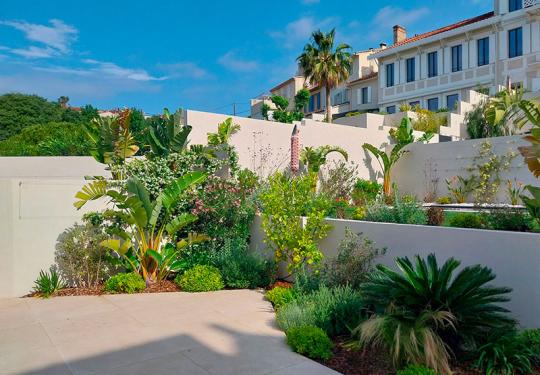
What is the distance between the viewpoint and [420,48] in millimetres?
28891

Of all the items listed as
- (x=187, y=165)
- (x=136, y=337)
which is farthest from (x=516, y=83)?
(x=136, y=337)

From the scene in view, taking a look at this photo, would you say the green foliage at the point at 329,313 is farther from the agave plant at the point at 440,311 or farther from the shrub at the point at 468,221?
the shrub at the point at 468,221

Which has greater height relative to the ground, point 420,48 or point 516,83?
point 420,48

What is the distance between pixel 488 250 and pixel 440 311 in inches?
60.2

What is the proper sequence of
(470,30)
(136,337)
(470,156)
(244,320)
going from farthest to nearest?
(470,30), (470,156), (244,320), (136,337)

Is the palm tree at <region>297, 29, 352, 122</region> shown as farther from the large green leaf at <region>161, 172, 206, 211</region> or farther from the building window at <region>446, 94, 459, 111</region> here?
the large green leaf at <region>161, 172, 206, 211</region>

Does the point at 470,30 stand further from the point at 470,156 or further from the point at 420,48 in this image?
the point at 470,156

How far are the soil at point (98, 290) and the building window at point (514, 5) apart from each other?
2711cm

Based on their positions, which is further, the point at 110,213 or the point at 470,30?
the point at 470,30

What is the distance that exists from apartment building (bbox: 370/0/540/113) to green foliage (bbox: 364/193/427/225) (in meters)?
18.2

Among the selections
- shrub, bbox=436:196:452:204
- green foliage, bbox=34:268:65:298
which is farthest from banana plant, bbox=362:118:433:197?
green foliage, bbox=34:268:65:298

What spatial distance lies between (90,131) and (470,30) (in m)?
25.3

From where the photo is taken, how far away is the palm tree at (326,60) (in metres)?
27.5

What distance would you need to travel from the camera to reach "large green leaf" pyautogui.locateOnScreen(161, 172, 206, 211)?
27.0 ft
